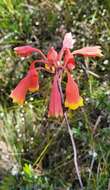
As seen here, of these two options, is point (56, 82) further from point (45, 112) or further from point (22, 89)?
point (45, 112)

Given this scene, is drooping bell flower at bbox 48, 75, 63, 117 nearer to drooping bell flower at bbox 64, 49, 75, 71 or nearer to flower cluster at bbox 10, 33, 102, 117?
flower cluster at bbox 10, 33, 102, 117

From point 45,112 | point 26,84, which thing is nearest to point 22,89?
point 26,84

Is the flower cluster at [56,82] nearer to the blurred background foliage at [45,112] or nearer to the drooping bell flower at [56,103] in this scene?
the drooping bell flower at [56,103]

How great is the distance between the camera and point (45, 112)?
8.82 feet

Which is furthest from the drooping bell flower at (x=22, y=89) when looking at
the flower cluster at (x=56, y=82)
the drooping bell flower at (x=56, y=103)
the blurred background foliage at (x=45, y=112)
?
the blurred background foliage at (x=45, y=112)

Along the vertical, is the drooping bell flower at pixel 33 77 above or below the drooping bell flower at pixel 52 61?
below

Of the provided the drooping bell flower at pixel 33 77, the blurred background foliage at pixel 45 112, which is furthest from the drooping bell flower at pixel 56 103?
the blurred background foliage at pixel 45 112

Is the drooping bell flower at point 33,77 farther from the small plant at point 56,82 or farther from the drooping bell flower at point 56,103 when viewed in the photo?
the drooping bell flower at point 56,103

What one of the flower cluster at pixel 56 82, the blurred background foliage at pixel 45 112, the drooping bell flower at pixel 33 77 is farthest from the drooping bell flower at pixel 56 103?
the blurred background foliage at pixel 45 112

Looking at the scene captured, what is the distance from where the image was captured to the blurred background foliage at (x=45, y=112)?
247 centimetres

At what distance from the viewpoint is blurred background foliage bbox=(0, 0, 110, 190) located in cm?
247

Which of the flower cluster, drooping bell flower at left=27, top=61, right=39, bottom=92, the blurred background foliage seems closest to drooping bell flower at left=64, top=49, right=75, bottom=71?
the flower cluster

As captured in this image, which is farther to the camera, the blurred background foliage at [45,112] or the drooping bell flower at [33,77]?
the blurred background foliage at [45,112]

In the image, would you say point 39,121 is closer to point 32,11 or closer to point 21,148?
point 21,148
